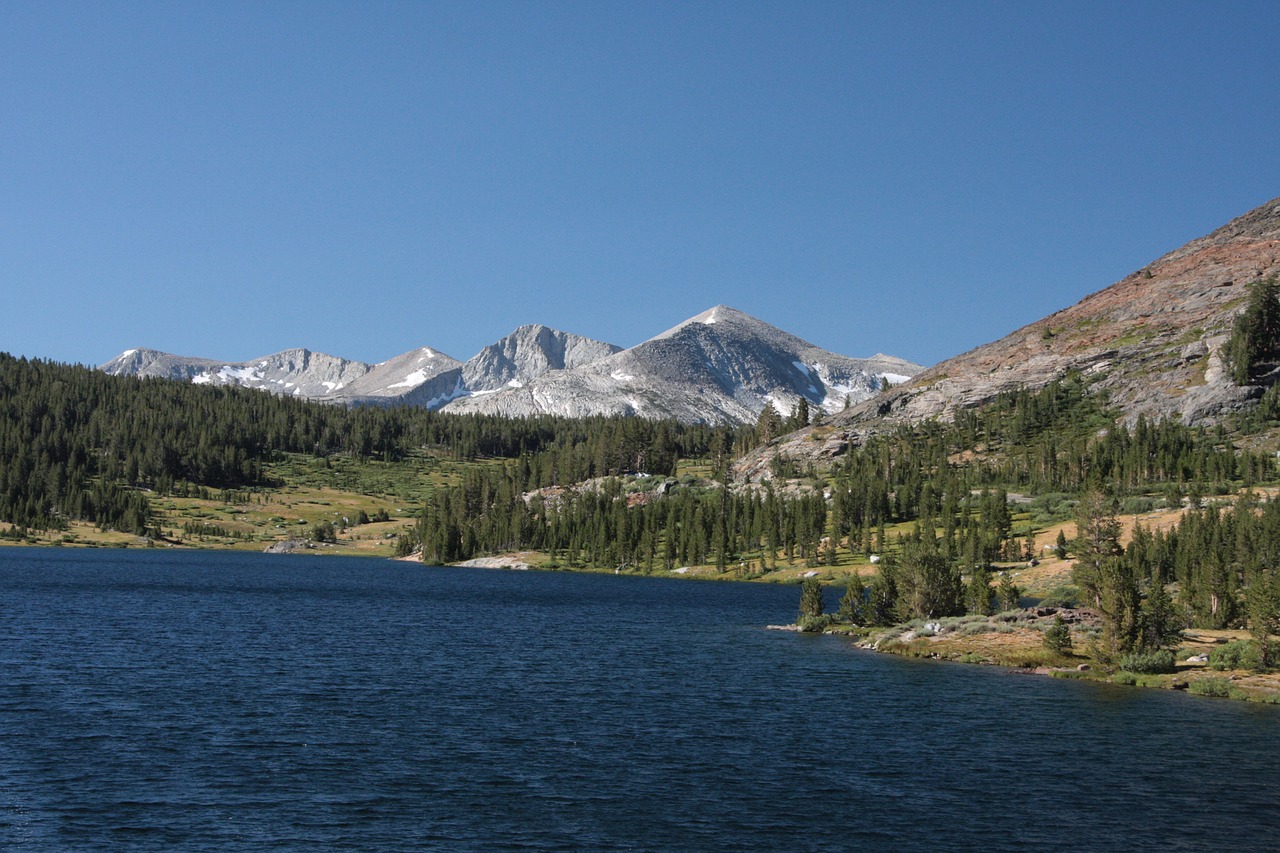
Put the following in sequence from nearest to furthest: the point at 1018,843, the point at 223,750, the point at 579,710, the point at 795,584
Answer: the point at 1018,843, the point at 223,750, the point at 579,710, the point at 795,584

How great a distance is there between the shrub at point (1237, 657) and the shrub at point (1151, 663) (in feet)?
10.2

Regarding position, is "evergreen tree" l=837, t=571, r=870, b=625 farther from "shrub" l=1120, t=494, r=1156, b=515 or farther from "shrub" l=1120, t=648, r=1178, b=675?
"shrub" l=1120, t=494, r=1156, b=515

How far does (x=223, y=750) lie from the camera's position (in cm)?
4609

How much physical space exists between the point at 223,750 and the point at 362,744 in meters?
6.45

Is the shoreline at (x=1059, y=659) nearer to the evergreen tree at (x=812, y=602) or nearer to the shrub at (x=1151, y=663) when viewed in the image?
the shrub at (x=1151, y=663)

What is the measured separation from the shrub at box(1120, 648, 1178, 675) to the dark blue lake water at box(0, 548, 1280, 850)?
180 inches

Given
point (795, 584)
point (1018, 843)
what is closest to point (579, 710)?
point (1018, 843)

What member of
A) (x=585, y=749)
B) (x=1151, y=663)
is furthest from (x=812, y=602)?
(x=585, y=749)

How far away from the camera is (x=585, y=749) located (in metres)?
48.5

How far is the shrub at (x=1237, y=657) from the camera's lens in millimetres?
71312

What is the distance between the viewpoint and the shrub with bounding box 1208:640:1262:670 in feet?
234

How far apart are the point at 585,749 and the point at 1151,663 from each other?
46.9 m

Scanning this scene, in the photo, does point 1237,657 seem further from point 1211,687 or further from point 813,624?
point 813,624

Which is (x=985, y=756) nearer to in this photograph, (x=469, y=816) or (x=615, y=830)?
(x=615, y=830)
